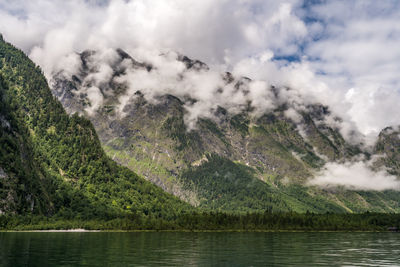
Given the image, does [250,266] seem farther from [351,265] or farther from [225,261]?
[351,265]

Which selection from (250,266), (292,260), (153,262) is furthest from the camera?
(292,260)

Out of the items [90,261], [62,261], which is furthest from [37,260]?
[90,261]

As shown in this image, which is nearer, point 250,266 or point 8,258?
point 250,266

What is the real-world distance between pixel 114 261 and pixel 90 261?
17.4ft

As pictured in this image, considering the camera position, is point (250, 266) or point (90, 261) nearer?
point (250, 266)

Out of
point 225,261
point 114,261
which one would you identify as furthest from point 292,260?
point 114,261

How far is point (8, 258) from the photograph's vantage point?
91688mm

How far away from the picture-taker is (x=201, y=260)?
310 ft

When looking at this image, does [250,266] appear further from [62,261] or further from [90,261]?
[62,261]

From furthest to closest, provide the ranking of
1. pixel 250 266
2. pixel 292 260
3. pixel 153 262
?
pixel 292 260 < pixel 153 262 < pixel 250 266

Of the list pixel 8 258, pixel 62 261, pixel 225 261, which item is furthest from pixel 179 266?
pixel 8 258

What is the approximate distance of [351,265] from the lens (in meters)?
86.4

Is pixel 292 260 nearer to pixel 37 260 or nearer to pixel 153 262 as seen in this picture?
pixel 153 262

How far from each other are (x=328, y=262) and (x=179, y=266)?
35.8 m
